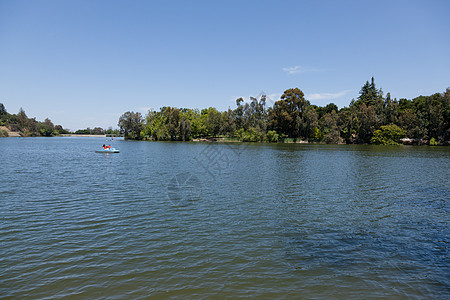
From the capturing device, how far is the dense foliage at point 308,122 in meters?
105

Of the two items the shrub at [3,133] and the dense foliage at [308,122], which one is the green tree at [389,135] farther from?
the shrub at [3,133]

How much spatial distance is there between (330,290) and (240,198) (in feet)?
37.4

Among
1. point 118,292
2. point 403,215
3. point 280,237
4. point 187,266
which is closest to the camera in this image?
point 118,292

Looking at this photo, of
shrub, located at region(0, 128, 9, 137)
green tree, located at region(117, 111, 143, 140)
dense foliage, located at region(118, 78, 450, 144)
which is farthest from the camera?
shrub, located at region(0, 128, 9, 137)

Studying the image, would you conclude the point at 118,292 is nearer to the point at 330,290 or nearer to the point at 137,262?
the point at 137,262

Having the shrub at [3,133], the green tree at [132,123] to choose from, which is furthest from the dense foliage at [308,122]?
the shrub at [3,133]

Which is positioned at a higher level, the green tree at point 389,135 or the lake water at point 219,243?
the green tree at point 389,135

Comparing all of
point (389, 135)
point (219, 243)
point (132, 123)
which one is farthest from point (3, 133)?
point (389, 135)

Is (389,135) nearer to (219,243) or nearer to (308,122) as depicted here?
(308,122)

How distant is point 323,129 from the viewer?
433ft

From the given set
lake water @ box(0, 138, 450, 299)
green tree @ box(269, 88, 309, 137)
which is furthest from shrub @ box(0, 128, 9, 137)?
lake water @ box(0, 138, 450, 299)

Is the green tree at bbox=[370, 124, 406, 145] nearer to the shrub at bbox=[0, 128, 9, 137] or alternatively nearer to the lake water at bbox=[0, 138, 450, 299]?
the lake water at bbox=[0, 138, 450, 299]

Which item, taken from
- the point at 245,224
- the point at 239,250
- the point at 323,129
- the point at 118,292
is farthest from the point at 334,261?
the point at 323,129

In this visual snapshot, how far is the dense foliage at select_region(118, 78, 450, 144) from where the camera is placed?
105 meters
